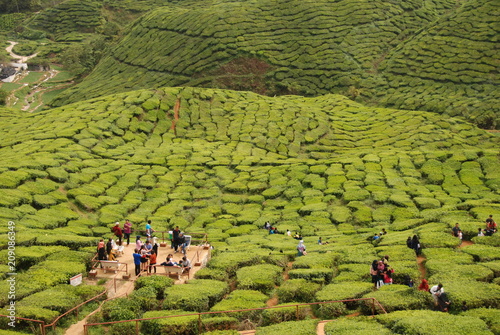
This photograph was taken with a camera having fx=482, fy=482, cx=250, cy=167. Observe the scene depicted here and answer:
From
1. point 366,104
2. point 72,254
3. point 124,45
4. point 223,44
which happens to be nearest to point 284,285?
point 72,254

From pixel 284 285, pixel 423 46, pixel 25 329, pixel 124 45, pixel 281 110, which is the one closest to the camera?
pixel 25 329

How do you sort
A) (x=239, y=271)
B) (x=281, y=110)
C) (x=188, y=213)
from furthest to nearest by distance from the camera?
(x=281, y=110) → (x=188, y=213) → (x=239, y=271)

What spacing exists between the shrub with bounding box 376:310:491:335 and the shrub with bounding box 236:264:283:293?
19.6ft

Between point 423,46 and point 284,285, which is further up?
point 423,46

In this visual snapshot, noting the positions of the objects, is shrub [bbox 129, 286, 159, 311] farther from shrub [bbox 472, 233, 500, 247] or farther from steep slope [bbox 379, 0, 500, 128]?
steep slope [bbox 379, 0, 500, 128]

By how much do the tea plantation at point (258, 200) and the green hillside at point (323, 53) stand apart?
383 inches

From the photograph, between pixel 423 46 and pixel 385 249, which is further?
pixel 423 46

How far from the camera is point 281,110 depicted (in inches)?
2347

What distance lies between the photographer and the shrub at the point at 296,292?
21.9 meters

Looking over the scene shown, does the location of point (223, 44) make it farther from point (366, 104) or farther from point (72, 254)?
point (72, 254)

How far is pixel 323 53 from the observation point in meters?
82.1

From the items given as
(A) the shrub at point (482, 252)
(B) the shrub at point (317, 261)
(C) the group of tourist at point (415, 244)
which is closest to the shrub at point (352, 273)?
(B) the shrub at point (317, 261)

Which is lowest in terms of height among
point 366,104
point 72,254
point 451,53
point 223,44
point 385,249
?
point 385,249

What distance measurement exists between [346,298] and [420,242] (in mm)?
8585
